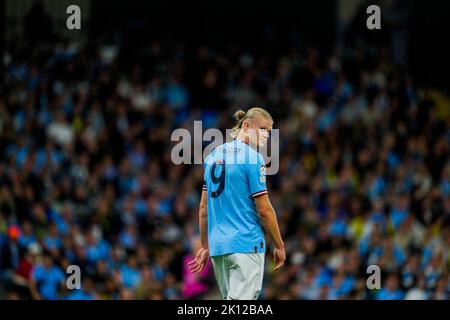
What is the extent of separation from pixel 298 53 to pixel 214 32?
2206 millimetres

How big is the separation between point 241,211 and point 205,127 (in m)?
12.1

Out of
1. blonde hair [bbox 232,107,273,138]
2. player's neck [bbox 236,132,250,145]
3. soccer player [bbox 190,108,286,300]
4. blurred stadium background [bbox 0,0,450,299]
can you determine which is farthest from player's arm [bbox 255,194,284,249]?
blurred stadium background [bbox 0,0,450,299]

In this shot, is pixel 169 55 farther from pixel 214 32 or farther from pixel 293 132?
pixel 293 132

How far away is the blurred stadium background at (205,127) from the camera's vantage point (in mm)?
17906

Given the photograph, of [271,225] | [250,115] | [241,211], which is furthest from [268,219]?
[250,115]

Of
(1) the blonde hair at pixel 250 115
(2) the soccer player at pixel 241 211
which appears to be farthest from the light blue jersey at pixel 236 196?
(1) the blonde hair at pixel 250 115

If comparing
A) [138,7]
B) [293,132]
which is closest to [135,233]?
[293,132]

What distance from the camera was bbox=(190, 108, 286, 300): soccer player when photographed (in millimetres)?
10000

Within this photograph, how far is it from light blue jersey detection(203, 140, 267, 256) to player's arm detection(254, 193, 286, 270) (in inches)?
3.3

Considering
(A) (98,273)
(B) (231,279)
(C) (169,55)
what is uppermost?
(C) (169,55)

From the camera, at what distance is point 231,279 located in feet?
33.0

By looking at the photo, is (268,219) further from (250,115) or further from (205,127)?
(205,127)

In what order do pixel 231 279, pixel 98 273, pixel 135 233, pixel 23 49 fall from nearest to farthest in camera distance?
1. pixel 231 279
2. pixel 98 273
3. pixel 135 233
4. pixel 23 49

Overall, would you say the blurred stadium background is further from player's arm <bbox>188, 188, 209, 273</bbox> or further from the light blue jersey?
the light blue jersey
